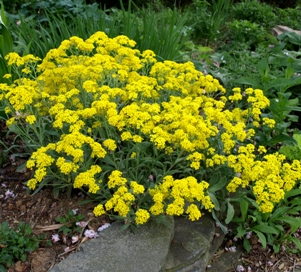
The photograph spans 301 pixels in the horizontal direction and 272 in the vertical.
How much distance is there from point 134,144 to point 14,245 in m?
0.91

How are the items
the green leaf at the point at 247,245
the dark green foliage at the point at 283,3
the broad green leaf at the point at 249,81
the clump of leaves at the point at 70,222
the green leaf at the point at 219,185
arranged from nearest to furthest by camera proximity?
1. the clump of leaves at the point at 70,222
2. the green leaf at the point at 219,185
3. the green leaf at the point at 247,245
4. the broad green leaf at the point at 249,81
5. the dark green foliage at the point at 283,3

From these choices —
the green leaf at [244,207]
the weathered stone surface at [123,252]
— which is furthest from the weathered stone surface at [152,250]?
the green leaf at [244,207]

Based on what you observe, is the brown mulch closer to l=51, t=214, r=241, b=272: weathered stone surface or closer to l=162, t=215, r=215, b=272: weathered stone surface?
l=51, t=214, r=241, b=272: weathered stone surface

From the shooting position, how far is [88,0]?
672 centimetres

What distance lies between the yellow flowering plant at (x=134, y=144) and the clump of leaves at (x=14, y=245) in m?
0.28

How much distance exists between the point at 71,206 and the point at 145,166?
0.55 m

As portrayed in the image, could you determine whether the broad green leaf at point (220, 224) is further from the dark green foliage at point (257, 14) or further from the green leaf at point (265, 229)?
the dark green foliage at point (257, 14)

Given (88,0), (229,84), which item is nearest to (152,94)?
(229,84)

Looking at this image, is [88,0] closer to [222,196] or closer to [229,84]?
[229,84]

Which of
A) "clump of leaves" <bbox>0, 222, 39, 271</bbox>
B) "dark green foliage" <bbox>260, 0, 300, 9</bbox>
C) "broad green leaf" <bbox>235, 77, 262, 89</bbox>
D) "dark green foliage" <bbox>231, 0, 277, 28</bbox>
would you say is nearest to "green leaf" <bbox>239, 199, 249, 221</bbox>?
"broad green leaf" <bbox>235, 77, 262, 89</bbox>

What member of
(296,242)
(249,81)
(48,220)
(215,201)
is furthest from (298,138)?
(48,220)

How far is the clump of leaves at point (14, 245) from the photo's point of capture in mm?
2279

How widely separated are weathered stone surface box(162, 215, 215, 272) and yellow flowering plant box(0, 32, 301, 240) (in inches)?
5.1

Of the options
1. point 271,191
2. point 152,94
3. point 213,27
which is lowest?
point 213,27
